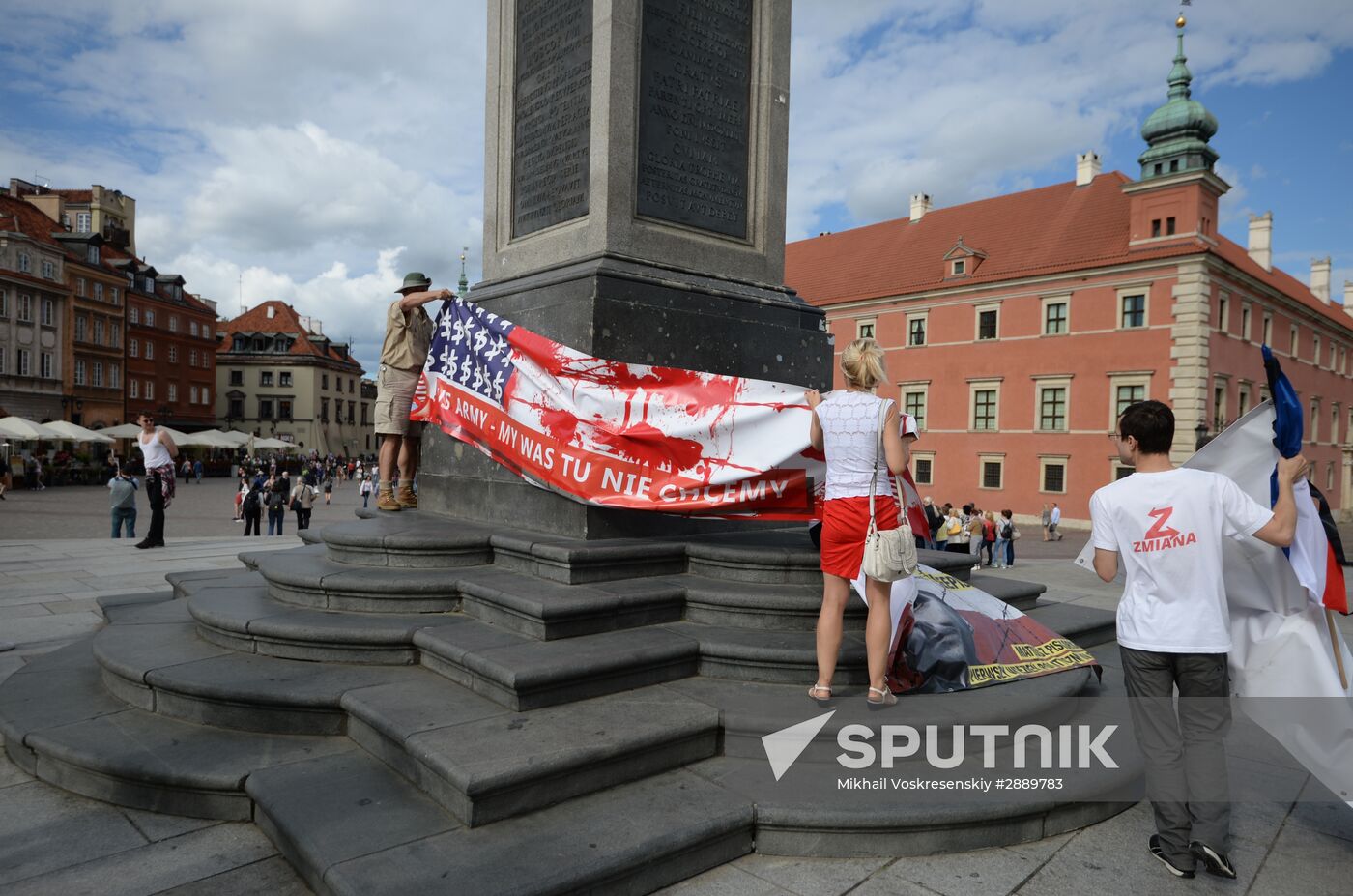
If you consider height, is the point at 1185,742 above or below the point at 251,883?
above

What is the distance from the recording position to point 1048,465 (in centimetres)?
3594

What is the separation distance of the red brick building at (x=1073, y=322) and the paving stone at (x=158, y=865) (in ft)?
113

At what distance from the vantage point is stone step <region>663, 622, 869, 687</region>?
4.20 metres

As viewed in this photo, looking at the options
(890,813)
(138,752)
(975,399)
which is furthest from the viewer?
(975,399)

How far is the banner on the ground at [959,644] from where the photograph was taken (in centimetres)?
422

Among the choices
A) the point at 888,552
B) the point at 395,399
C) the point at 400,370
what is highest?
the point at 400,370

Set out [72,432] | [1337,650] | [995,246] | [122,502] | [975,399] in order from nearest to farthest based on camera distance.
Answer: [1337,650] < [122,502] < [72,432] < [975,399] < [995,246]

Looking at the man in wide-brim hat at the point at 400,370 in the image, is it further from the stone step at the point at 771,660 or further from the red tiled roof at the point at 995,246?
the red tiled roof at the point at 995,246

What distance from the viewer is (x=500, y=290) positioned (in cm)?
682

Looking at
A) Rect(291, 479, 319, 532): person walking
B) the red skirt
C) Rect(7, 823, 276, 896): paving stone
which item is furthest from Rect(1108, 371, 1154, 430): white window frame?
Rect(7, 823, 276, 896): paving stone

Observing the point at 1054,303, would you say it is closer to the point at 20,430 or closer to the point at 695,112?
the point at 695,112

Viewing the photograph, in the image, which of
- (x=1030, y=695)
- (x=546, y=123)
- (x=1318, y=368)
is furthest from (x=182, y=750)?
(x=1318, y=368)

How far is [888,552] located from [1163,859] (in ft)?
5.15

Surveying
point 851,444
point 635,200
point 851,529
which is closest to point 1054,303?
point 635,200
